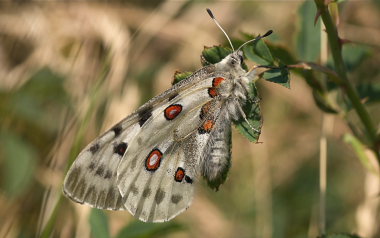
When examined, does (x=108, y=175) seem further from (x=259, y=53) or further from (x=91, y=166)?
(x=259, y=53)

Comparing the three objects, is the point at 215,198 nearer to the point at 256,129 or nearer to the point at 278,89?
the point at 278,89

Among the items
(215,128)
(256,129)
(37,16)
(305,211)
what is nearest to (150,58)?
(37,16)

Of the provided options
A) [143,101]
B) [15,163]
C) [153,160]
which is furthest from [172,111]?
[143,101]

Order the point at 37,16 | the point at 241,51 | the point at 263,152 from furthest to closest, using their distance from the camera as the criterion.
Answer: the point at 37,16
the point at 263,152
the point at 241,51

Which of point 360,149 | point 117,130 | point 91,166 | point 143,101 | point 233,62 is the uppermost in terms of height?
point 143,101

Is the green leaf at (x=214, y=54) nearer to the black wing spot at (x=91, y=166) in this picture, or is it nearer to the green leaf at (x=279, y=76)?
the green leaf at (x=279, y=76)
